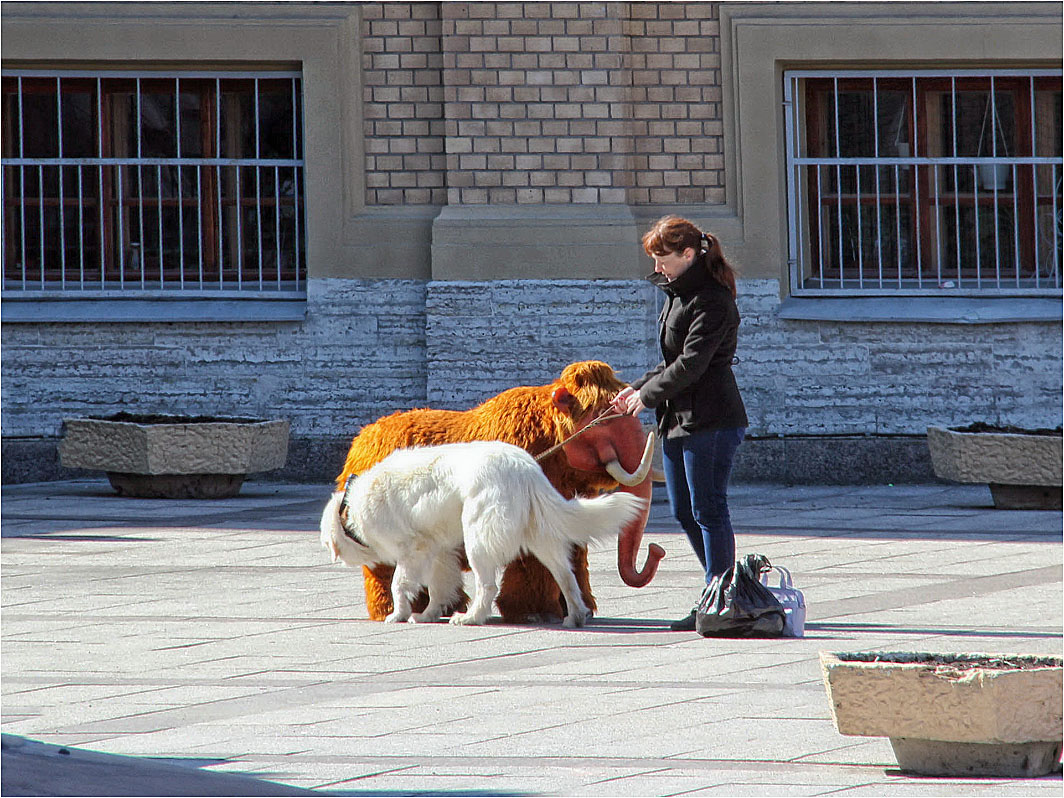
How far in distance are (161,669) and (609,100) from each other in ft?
27.9

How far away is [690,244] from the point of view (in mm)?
7406

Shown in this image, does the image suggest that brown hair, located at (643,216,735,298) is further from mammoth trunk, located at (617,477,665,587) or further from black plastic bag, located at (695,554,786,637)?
black plastic bag, located at (695,554,786,637)

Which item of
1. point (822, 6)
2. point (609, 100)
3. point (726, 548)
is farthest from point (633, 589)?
point (822, 6)

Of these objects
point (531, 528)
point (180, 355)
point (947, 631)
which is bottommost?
point (947, 631)

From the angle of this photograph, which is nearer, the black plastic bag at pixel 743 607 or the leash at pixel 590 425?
the black plastic bag at pixel 743 607

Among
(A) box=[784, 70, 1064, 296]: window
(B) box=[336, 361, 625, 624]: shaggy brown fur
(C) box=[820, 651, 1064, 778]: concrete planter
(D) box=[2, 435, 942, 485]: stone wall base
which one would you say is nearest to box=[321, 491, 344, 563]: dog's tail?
(B) box=[336, 361, 625, 624]: shaggy brown fur

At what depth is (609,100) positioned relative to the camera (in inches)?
555

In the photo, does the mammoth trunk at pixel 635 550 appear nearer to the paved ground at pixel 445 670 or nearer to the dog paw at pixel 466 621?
the paved ground at pixel 445 670

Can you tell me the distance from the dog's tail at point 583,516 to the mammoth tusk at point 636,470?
17 centimetres

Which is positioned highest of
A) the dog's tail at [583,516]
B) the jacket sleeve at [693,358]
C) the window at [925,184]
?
the window at [925,184]

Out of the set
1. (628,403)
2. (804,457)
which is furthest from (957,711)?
(804,457)

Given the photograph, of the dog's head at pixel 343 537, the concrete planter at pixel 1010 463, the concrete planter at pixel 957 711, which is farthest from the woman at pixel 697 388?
the concrete planter at pixel 1010 463

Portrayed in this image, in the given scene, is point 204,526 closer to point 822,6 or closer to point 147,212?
point 147,212

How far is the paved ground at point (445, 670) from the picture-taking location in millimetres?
4824
